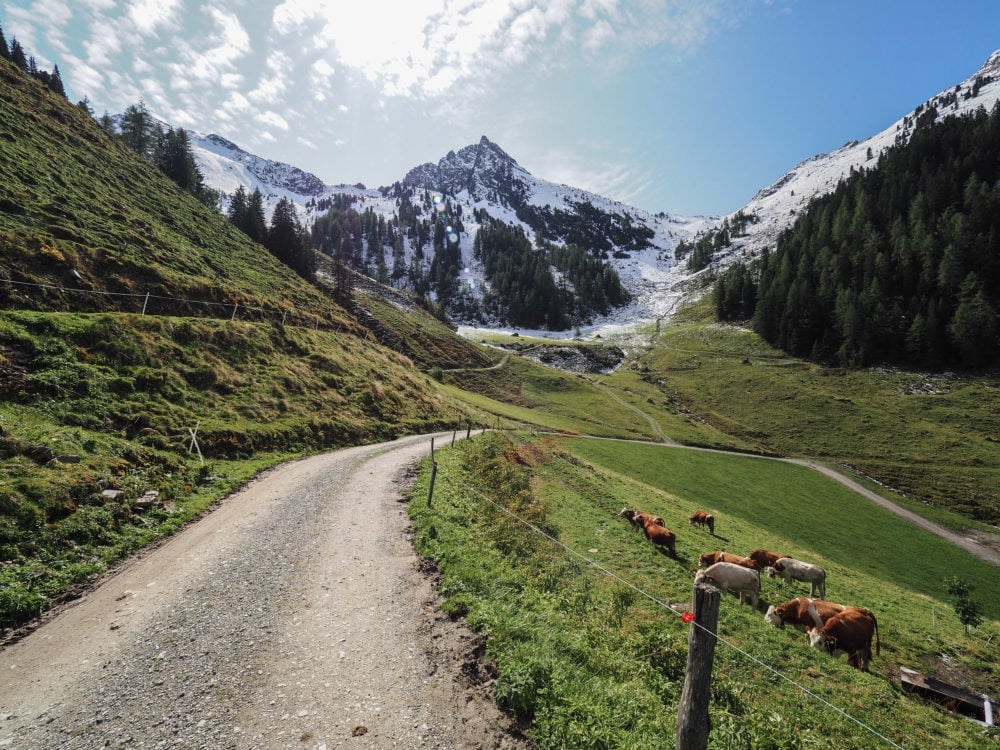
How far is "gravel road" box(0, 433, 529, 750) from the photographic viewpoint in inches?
280

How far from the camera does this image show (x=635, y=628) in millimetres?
11328

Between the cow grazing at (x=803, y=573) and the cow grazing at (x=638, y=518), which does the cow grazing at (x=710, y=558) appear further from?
the cow grazing at (x=803, y=573)


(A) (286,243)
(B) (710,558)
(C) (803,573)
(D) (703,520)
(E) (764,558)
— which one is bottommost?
(D) (703,520)

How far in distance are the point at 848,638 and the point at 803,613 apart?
1.32 m

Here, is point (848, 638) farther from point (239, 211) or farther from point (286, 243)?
point (239, 211)

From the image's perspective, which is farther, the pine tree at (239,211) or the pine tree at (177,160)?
the pine tree at (239,211)

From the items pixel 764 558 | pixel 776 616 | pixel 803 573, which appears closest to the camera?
pixel 776 616

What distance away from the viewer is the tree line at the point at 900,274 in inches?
3546

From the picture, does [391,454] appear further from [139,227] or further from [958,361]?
[958,361]

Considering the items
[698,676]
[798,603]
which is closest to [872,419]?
[798,603]

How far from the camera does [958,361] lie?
86.6 m

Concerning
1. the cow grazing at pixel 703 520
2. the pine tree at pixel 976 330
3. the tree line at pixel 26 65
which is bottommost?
the cow grazing at pixel 703 520

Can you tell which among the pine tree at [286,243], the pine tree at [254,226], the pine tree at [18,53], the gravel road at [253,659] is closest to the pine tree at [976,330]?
the gravel road at [253,659]

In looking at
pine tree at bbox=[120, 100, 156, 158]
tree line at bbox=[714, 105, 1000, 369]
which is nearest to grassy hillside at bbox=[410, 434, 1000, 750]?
tree line at bbox=[714, 105, 1000, 369]
